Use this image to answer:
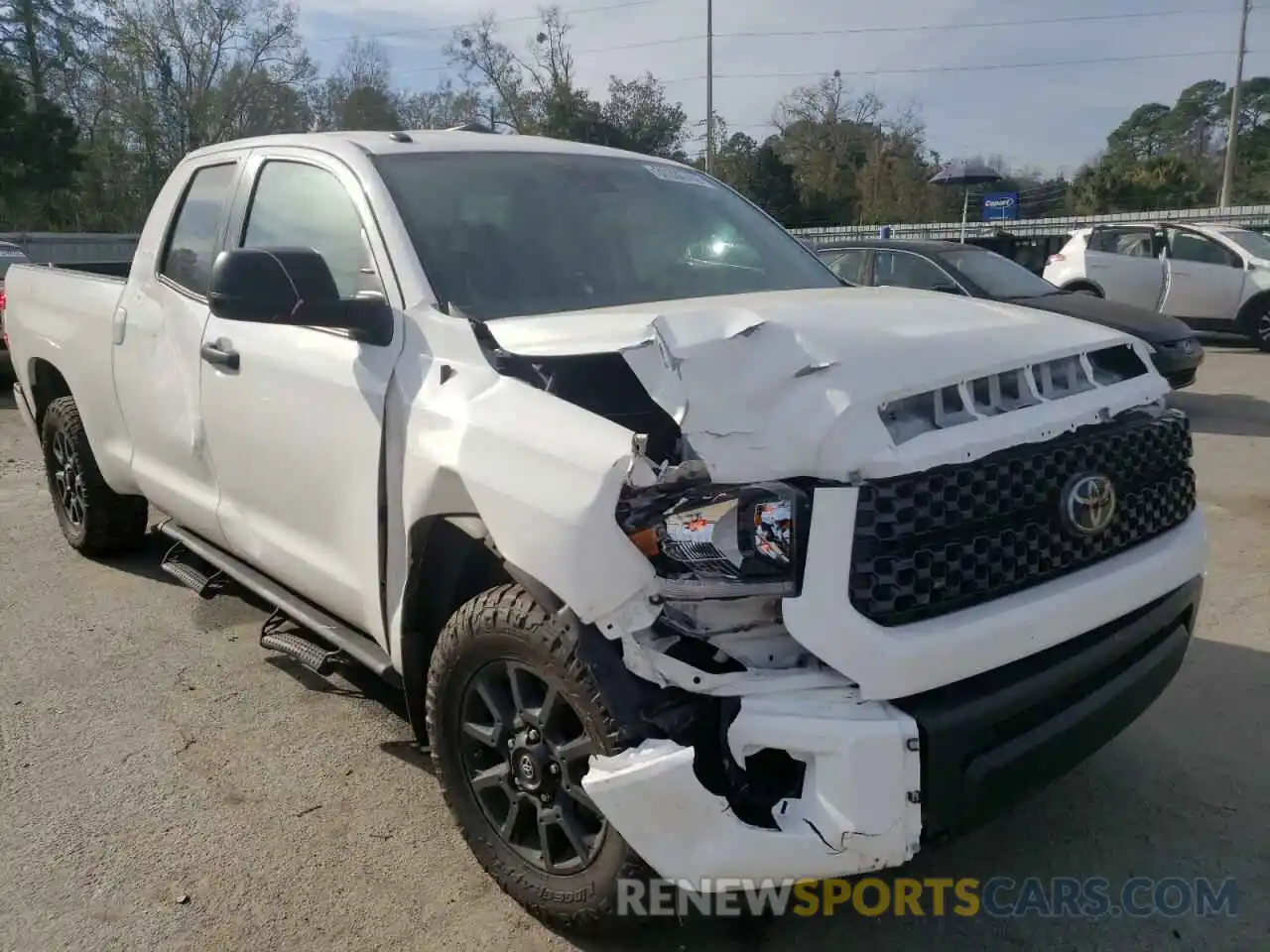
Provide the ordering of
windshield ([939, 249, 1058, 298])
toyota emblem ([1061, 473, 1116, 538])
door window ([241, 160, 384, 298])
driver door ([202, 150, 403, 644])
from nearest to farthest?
toyota emblem ([1061, 473, 1116, 538]) < driver door ([202, 150, 403, 644]) < door window ([241, 160, 384, 298]) < windshield ([939, 249, 1058, 298])

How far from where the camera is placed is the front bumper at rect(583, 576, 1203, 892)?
2098 mm

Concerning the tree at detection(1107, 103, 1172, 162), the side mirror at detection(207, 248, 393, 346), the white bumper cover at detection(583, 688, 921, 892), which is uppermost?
→ the tree at detection(1107, 103, 1172, 162)

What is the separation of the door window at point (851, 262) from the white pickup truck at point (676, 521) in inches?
281

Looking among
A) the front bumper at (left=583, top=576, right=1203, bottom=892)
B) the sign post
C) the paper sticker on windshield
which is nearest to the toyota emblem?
the front bumper at (left=583, top=576, right=1203, bottom=892)

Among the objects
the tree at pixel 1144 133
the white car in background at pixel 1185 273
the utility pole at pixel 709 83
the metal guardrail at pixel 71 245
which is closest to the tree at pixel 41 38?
the metal guardrail at pixel 71 245

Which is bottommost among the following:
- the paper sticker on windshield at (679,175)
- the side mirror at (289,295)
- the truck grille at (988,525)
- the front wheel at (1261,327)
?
the front wheel at (1261,327)

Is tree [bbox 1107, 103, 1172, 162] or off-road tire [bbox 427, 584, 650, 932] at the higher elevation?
tree [bbox 1107, 103, 1172, 162]

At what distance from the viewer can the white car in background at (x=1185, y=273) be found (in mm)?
14125

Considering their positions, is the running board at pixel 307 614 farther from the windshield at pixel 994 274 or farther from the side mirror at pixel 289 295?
the windshield at pixel 994 274

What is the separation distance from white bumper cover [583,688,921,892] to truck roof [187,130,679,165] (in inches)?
90.3

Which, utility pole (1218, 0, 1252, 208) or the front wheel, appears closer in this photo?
the front wheel

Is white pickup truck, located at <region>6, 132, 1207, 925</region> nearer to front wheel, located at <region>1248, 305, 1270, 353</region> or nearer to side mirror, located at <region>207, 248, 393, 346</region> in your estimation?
side mirror, located at <region>207, 248, 393, 346</region>

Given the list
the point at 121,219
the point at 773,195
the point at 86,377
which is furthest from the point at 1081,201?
the point at 86,377

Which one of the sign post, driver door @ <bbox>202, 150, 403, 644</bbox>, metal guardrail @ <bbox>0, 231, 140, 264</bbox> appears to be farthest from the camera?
the sign post
